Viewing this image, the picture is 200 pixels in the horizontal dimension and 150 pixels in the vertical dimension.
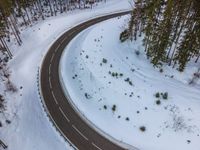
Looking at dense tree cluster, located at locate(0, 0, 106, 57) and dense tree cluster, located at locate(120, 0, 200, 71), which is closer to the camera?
dense tree cluster, located at locate(120, 0, 200, 71)

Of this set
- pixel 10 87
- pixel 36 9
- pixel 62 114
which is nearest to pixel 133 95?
pixel 62 114

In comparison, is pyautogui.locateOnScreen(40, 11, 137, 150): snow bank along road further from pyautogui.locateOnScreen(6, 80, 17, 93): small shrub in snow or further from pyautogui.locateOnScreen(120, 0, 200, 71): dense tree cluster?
pyautogui.locateOnScreen(120, 0, 200, 71): dense tree cluster

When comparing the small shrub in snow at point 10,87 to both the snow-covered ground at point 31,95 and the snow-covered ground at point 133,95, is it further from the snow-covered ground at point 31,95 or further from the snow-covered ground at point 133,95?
the snow-covered ground at point 133,95

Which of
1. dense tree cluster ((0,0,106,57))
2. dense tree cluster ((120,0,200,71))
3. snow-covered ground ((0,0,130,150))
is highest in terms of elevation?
dense tree cluster ((120,0,200,71))

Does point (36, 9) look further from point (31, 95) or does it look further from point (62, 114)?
point (62, 114)

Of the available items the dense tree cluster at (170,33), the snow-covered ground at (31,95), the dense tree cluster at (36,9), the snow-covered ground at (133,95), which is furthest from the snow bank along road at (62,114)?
the dense tree cluster at (36,9)

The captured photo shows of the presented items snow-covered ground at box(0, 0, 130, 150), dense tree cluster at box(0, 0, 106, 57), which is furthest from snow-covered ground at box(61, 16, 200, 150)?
dense tree cluster at box(0, 0, 106, 57)
